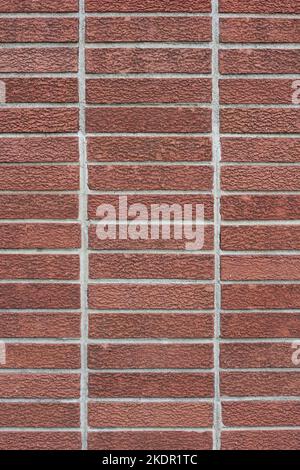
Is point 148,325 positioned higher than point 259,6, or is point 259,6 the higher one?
point 259,6

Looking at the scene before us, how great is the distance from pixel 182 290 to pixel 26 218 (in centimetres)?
76

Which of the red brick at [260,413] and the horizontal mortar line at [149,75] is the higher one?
the horizontal mortar line at [149,75]

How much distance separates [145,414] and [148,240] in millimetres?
779

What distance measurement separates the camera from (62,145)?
2346 mm

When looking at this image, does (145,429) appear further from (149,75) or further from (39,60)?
(39,60)

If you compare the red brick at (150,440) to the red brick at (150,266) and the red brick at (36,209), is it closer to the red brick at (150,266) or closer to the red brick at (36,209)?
the red brick at (150,266)

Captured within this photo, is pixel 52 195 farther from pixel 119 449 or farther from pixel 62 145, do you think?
pixel 119 449

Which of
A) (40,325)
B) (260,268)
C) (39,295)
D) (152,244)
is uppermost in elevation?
(152,244)

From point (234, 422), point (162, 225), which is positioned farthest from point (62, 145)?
point (234, 422)

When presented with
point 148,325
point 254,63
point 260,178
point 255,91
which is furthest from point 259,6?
point 148,325

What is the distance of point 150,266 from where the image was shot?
2.37 meters

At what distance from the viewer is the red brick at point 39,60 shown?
2.34 metres

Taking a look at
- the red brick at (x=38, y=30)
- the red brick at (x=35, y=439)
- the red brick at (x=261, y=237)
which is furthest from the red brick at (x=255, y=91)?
the red brick at (x=35, y=439)

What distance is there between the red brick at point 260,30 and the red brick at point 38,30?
2.19 feet
